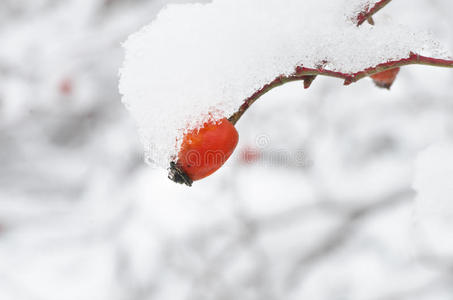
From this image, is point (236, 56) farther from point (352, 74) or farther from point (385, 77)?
point (385, 77)

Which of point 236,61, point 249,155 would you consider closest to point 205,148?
point 236,61

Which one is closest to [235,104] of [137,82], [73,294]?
[137,82]

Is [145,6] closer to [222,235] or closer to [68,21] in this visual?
[68,21]

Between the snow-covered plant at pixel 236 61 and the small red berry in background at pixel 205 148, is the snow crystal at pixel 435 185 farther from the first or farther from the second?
the small red berry in background at pixel 205 148

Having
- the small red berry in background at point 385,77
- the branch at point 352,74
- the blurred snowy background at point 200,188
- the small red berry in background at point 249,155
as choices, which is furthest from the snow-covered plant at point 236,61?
the small red berry in background at point 249,155

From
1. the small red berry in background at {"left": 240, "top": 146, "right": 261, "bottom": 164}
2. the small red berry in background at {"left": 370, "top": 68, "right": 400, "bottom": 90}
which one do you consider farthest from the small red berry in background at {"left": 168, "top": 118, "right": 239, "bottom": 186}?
the small red berry in background at {"left": 240, "top": 146, "right": 261, "bottom": 164}
